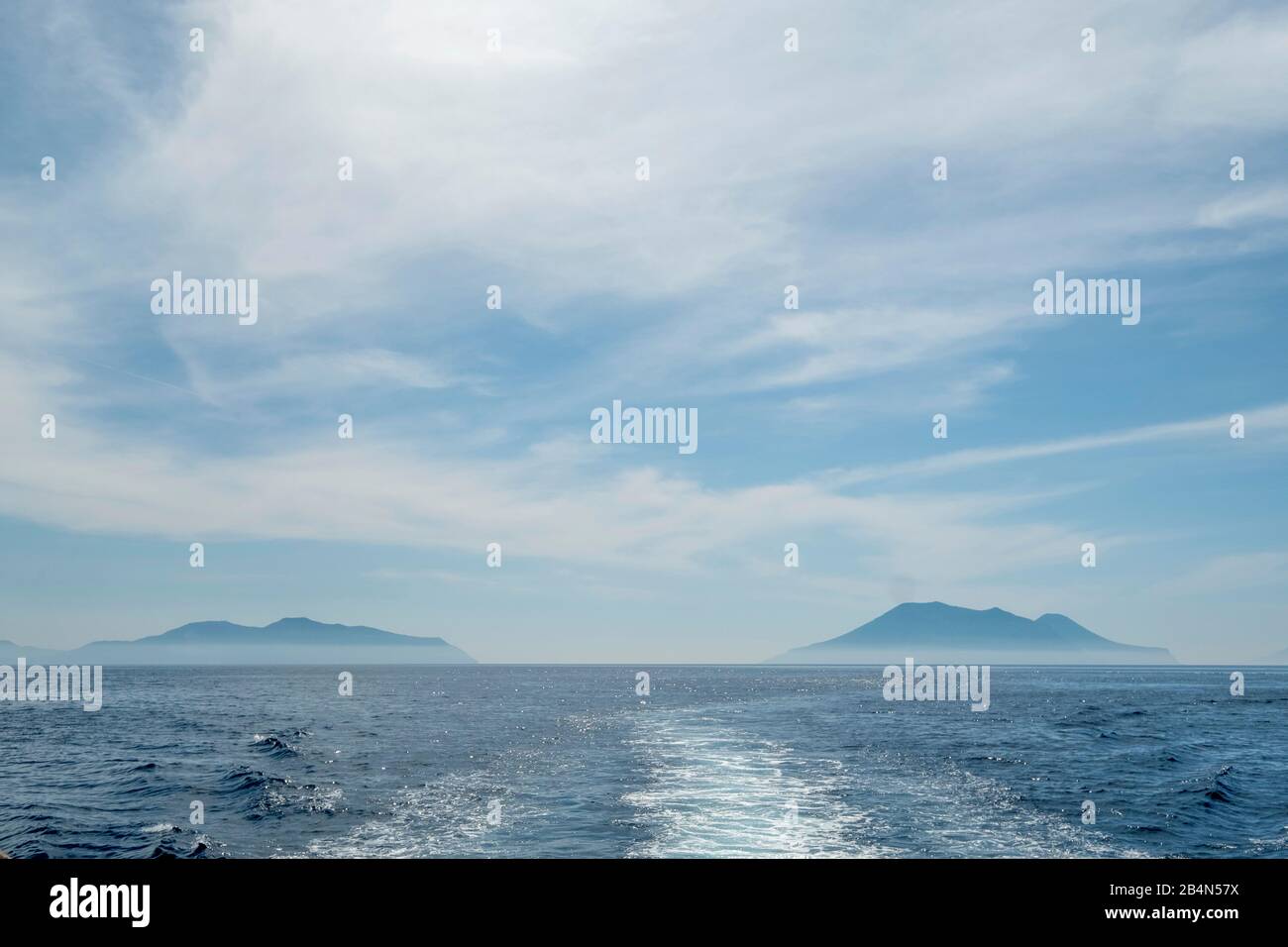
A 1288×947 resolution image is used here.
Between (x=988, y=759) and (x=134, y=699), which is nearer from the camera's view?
(x=988, y=759)

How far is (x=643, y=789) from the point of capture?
33656 millimetres

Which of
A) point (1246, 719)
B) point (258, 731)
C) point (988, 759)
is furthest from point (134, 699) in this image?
point (1246, 719)

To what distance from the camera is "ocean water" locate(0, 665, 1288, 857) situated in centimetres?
2555

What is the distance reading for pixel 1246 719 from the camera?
77.1m

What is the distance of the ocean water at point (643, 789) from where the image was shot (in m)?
25.5

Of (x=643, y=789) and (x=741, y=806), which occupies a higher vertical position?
(x=741, y=806)

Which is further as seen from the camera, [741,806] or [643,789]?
[643,789]

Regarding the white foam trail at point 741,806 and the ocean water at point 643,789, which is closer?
the white foam trail at point 741,806

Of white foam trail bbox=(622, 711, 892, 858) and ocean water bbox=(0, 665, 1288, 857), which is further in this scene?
ocean water bbox=(0, 665, 1288, 857)
